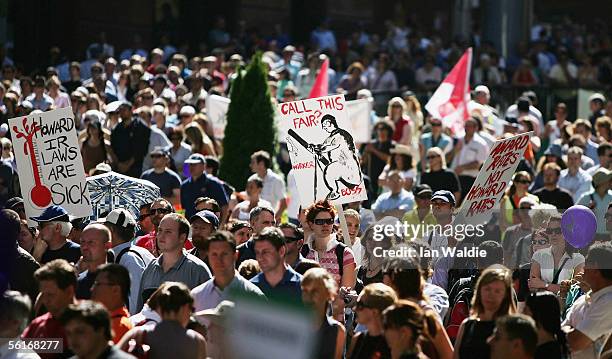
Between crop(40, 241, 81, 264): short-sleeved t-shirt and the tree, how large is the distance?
23.1ft

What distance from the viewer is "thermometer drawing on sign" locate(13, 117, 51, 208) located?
40.8ft

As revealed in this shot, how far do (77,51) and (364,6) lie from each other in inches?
369

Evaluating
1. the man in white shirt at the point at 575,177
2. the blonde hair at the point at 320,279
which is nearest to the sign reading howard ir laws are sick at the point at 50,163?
the blonde hair at the point at 320,279

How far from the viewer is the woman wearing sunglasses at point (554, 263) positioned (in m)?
10.2

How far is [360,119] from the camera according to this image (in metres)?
19.3

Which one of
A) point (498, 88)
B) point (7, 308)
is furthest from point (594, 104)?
point (7, 308)

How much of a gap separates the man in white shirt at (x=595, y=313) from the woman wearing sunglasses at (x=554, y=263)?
1625mm

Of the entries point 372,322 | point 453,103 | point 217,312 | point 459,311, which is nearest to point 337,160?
point 459,311

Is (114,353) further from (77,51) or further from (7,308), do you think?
(77,51)

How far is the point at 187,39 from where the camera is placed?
31328mm

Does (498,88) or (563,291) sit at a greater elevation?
(563,291)

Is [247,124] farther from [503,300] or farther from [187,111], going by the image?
[503,300]

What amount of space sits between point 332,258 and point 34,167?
3253 mm

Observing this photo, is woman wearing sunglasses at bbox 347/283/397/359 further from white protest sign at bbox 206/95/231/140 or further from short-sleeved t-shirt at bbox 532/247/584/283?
white protest sign at bbox 206/95/231/140
